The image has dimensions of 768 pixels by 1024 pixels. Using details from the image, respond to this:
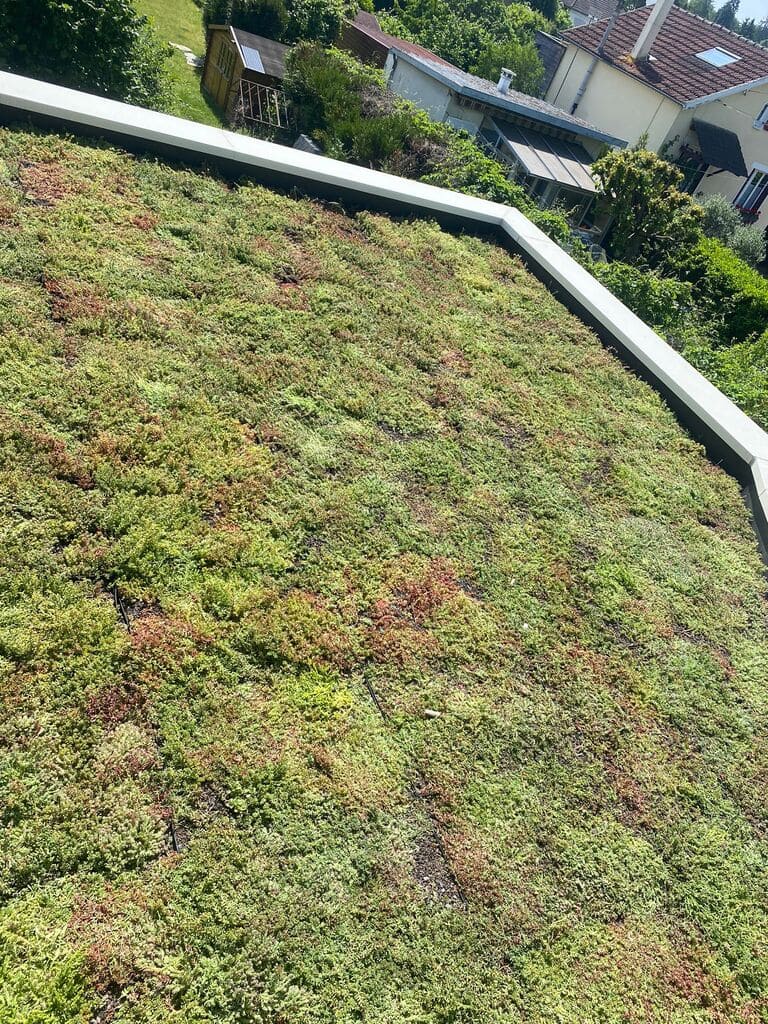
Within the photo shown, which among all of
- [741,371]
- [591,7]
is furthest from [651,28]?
[591,7]

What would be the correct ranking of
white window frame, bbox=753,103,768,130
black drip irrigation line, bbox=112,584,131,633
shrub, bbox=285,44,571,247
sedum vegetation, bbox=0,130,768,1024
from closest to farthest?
sedum vegetation, bbox=0,130,768,1024 < black drip irrigation line, bbox=112,584,131,633 < shrub, bbox=285,44,571,247 < white window frame, bbox=753,103,768,130

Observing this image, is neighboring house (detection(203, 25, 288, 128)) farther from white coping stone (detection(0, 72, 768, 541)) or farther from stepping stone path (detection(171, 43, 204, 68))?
white coping stone (detection(0, 72, 768, 541))

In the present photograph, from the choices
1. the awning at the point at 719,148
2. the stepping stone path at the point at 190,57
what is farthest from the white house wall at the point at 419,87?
the awning at the point at 719,148

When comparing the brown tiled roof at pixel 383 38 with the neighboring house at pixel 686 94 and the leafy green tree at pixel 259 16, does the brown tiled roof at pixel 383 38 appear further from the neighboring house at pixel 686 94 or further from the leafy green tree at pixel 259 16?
the neighboring house at pixel 686 94

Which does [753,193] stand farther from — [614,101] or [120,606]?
[120,606]

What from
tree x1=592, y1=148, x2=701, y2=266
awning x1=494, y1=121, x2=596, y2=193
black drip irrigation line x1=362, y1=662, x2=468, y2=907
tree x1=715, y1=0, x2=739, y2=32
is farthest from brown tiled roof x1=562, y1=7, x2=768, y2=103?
tree x1=715, y1=0, x2=739, y2=32

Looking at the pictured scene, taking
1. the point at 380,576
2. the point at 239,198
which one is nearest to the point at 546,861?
the point at 380,576
